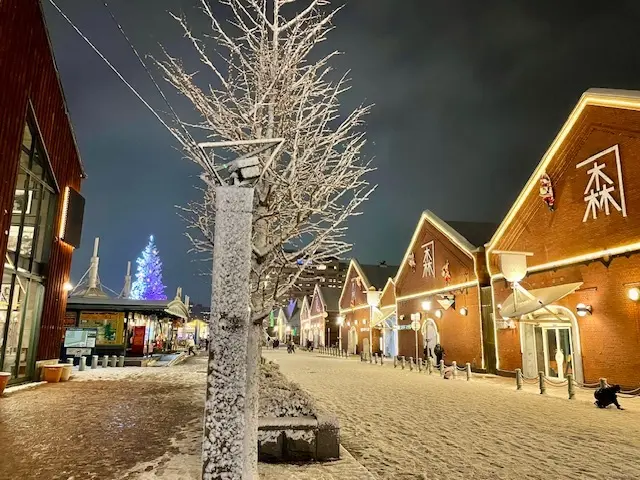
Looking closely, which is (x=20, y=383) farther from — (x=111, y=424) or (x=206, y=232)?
(x=206, y=232)

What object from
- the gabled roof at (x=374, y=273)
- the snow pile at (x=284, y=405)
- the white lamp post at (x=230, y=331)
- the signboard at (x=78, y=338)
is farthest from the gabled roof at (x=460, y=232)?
the white lamp post at (x=230, y=331)

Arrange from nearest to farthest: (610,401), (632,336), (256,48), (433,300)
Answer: (256,48) → (610,401) → (632,336) → (433,300)

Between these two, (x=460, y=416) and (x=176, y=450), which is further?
(x=460, y=416)

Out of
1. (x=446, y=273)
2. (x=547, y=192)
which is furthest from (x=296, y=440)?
(x=446, y=273)

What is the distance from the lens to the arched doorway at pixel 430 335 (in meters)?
28.5

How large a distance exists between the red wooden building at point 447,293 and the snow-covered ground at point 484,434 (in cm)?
780

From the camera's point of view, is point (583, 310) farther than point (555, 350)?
No

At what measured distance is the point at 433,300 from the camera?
28.9 m

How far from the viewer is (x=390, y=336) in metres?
38.2

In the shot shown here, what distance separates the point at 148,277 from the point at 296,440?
68945 mm

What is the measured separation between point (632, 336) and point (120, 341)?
25.0 m

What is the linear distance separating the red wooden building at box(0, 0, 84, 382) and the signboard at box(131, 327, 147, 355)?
10.3m

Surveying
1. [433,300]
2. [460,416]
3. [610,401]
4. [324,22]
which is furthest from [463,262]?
[324,22]

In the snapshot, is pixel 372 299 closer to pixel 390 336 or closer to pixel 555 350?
pixel 390 336
